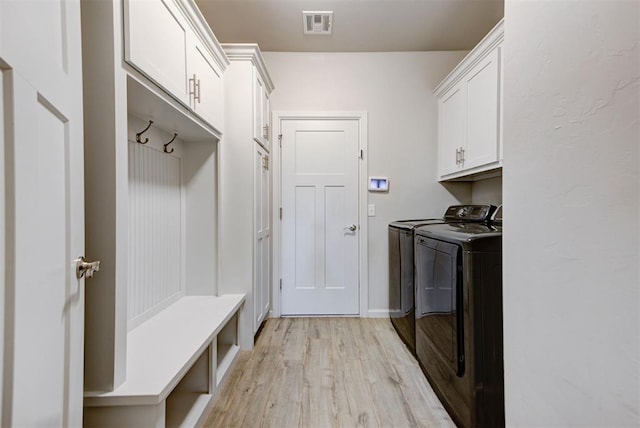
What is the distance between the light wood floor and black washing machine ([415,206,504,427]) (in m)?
0.25

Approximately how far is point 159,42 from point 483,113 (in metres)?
2.05

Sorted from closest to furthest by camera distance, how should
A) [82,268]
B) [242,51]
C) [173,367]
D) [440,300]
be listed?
[82,268], [173,367], [440,300], [242,51]

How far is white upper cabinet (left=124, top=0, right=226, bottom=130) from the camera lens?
1.19 m

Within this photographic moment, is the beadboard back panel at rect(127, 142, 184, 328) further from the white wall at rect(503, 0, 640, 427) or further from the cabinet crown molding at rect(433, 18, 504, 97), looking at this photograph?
the cabinet crown molding at rect(433, 18, 504, 97)

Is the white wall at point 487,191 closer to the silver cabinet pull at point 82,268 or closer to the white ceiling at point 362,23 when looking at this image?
the white ceiling at point 362,23

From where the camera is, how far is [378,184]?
3035 millimetres

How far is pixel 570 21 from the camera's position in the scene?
0.63 m

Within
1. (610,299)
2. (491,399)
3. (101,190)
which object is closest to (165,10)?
(101,190)

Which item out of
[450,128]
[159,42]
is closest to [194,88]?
[159,42]

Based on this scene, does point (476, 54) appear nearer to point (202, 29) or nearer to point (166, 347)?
point (202, 29)

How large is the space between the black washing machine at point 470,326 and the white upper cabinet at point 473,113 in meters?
0.87

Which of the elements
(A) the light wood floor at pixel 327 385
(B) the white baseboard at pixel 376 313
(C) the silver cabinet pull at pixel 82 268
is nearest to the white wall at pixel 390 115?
(B) the white baseboard at pixel 376 313

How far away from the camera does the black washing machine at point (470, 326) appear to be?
1.36m

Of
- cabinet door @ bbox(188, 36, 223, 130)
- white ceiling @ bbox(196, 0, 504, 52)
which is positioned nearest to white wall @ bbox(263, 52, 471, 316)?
white ceiling @ bbox(196, 0, 504, 52)
